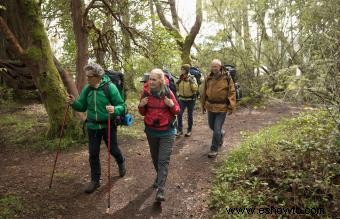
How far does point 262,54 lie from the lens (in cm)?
1869

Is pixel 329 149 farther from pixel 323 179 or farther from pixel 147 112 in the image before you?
pixel 147 112

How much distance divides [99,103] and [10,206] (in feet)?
7.38

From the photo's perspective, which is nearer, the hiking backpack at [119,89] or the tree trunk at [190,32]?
the hiking backpack at [119,89]

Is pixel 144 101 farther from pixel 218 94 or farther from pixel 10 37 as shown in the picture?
pixel 10 37

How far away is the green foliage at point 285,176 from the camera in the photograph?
215 inches

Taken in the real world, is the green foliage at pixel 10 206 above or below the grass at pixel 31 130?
below

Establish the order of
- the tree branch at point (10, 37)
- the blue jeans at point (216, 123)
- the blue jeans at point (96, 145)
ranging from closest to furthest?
the blue jeans at point (96, 145), the blue jeans at point (216, 123), the tree branch at point (10, 37)

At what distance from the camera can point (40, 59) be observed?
31.2ft

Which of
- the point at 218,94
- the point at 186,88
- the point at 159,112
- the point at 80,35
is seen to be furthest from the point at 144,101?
the point at 80,35

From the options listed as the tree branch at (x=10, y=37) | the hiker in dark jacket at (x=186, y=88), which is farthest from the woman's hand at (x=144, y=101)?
the tree branch at (x=10, y=37)

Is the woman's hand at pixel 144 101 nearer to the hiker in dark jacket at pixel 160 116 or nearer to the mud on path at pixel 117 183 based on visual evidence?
the hiker in dark jacket at pixel 160 116

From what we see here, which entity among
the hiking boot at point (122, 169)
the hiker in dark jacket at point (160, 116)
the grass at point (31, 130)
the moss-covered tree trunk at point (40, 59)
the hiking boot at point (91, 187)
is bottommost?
the hiking boot at point (91, 187)

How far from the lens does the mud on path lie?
5852mm

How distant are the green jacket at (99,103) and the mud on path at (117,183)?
4.51 ft
